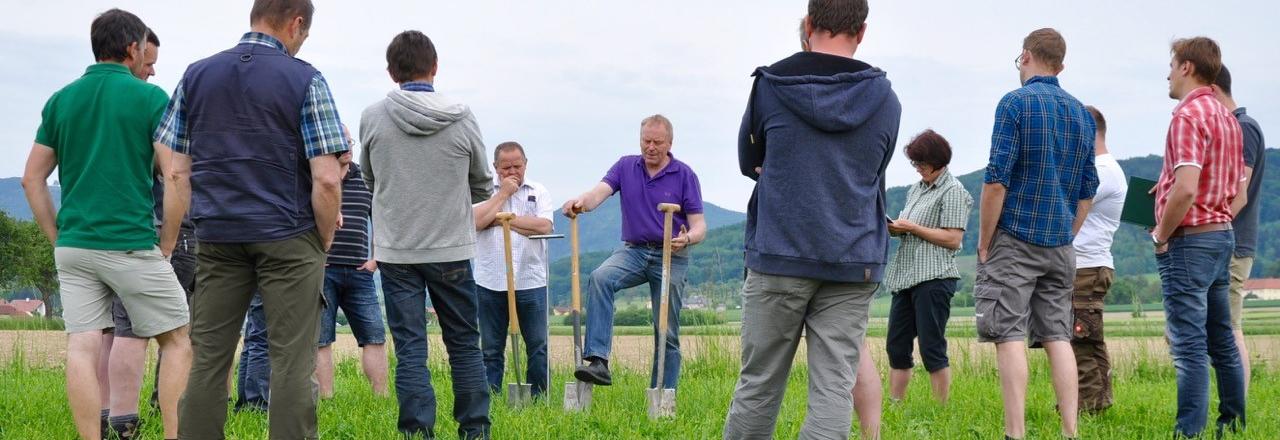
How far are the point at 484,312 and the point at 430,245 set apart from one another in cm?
252

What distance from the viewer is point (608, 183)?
281 inches

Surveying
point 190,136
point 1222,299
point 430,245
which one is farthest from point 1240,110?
point 190,136

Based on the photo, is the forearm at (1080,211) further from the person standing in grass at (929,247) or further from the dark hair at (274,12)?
the dark hair at (274,12)

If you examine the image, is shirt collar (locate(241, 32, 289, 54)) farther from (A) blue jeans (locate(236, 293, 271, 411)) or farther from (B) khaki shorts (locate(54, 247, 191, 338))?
(A) blue jeans (locate(236, 293, 271, 411))

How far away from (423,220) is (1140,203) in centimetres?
381

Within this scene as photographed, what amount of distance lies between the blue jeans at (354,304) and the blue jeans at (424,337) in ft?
5.29

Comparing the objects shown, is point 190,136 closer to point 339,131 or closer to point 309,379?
point 339,131

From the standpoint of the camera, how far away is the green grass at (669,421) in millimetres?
5574

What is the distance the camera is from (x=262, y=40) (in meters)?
4.18

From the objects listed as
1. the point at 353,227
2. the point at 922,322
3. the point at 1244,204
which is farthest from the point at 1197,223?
the point at 353,227

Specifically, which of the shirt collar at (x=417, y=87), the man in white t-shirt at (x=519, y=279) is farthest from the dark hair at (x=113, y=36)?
the man in white t-shirt at (x=519, y=279)

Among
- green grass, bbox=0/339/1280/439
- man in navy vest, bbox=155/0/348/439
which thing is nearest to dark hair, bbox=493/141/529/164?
green grass, bbox=0/339/1280/439

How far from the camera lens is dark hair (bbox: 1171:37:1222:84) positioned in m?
5.44

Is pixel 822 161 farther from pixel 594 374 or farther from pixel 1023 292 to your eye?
pixel 594 374
